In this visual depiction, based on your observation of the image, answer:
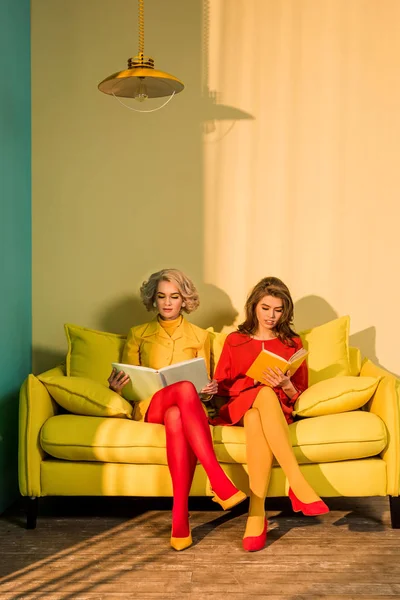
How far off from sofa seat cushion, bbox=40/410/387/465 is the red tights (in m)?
0.13

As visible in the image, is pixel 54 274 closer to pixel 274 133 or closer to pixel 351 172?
pixel 274 133

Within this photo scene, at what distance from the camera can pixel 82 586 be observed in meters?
2.57

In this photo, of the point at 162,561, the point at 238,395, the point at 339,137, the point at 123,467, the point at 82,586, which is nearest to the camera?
the point at 82,586

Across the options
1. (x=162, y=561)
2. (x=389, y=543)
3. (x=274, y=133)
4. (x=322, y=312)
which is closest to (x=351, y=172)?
(x=274, y=133)

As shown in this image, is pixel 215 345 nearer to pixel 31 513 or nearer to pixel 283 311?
pixel 283 311

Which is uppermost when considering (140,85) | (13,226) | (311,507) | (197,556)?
(140,85)

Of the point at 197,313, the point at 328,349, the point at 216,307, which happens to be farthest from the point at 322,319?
the point at 197,313

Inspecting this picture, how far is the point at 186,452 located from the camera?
3035 mm

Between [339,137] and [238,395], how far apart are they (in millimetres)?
1626

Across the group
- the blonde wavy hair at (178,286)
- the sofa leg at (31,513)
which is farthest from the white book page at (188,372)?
the sofa leg at (31,513)

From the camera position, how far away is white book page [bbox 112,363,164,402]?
3195 mm

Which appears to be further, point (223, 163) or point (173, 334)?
point (223, 163)

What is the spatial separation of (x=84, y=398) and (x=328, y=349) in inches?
50.1

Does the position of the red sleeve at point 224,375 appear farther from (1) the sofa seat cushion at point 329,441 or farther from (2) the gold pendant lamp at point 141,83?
(2) the gold pendant lamp at point 141,83
